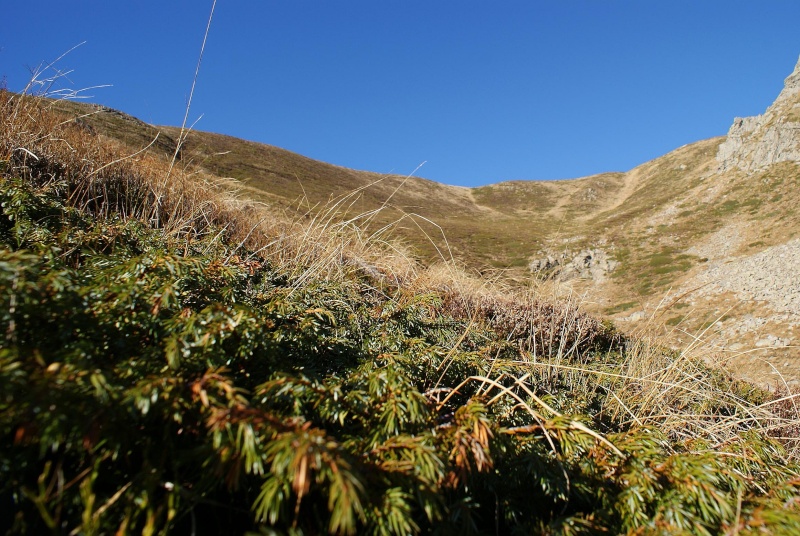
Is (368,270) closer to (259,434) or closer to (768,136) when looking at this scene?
(259,434)

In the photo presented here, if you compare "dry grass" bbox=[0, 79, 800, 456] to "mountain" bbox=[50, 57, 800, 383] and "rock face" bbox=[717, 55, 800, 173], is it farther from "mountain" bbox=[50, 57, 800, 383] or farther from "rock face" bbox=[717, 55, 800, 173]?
"rock face" bbox=[717, 55, 800, 173]

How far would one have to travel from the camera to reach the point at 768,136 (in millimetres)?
33344

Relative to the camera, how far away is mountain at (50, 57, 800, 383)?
17.9 feet

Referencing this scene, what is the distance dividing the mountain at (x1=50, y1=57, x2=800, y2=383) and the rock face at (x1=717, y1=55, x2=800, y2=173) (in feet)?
0.39

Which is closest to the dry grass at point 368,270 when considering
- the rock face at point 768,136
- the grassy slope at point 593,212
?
the grassy slope at point 593,212

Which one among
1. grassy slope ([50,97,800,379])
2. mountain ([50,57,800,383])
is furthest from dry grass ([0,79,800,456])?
grassy slope ([50,97,800,379])

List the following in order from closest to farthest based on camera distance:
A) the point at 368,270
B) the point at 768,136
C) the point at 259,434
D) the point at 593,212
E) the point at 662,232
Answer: the point at 259,434
the point at 368,270
the point at 662,232
the point at 768,136
the point at 593,212

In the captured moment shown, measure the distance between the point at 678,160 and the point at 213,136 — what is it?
5847cm

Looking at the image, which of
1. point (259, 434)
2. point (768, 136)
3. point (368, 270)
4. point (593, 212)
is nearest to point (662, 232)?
point (768, 136)

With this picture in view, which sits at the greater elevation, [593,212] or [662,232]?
[593,212]

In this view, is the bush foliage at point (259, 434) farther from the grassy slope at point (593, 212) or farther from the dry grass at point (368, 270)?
the grassy slope at point (593, 212)

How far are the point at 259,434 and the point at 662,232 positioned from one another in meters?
35.0

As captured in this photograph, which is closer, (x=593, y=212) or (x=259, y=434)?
(x=259, y=434)

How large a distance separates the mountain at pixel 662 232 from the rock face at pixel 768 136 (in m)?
0.12
